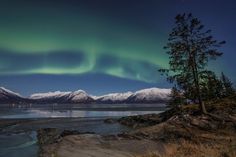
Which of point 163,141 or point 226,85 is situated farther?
point 226,85

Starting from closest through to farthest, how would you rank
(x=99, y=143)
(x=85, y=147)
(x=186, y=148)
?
(x=186, y=148) → (x=85, y=147) → (x=99, y=143)

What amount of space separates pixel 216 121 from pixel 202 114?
330cm

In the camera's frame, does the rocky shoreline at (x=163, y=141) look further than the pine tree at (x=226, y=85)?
No

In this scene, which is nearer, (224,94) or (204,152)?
(204,152)

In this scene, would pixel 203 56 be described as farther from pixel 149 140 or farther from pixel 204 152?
pixel 204 152

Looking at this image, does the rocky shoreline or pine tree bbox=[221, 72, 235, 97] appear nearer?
the rocky shoreline

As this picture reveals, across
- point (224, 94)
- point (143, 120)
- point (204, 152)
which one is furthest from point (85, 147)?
point (224, 94)

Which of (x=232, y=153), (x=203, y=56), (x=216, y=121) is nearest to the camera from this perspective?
(x=232, y=153)

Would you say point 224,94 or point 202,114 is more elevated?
point 224,94

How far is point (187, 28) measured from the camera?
46125 mm

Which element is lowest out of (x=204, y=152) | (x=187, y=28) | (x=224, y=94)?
(x=204, y=152)

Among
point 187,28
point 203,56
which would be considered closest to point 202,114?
point 203,56

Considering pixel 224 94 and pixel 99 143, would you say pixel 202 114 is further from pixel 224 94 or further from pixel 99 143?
pixel 224 94

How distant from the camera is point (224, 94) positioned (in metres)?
92.8
